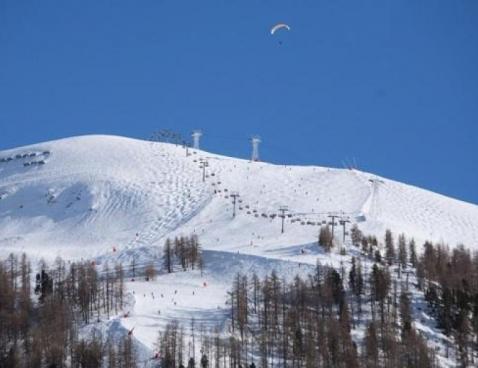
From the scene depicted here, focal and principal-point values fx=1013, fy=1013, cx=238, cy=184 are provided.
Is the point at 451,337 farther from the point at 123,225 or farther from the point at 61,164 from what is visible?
the point at 61,164

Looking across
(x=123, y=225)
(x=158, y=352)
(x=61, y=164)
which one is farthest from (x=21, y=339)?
(x=61, y=164)

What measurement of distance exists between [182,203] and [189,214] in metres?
6.91

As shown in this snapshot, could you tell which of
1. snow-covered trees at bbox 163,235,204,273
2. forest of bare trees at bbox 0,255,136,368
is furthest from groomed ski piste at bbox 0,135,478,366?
forest of bare trees at bbox 0,255,136,368

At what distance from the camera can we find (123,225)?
142625 millimetres

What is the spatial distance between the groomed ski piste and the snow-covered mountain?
0.20 m

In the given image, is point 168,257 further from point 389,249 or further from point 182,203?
point 182,203

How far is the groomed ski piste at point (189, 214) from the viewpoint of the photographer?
10004 centimetres

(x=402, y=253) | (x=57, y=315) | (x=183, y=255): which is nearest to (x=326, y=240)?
(x=402, y=253)

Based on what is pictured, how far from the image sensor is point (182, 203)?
149 metres

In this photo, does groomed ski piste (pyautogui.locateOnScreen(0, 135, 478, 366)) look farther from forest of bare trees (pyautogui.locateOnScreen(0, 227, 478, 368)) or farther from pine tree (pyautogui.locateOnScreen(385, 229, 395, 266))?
pine tree (pyautogui.locateOnScreen(385, 229, 395, 266))

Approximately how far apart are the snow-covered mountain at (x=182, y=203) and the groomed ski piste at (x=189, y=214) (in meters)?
0.20

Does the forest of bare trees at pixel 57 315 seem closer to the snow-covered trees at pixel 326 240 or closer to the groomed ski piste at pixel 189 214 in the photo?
the groomed ski piste at pixel 189 214

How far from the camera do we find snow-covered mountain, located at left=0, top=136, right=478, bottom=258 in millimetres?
131750

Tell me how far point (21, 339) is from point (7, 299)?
6691mm
